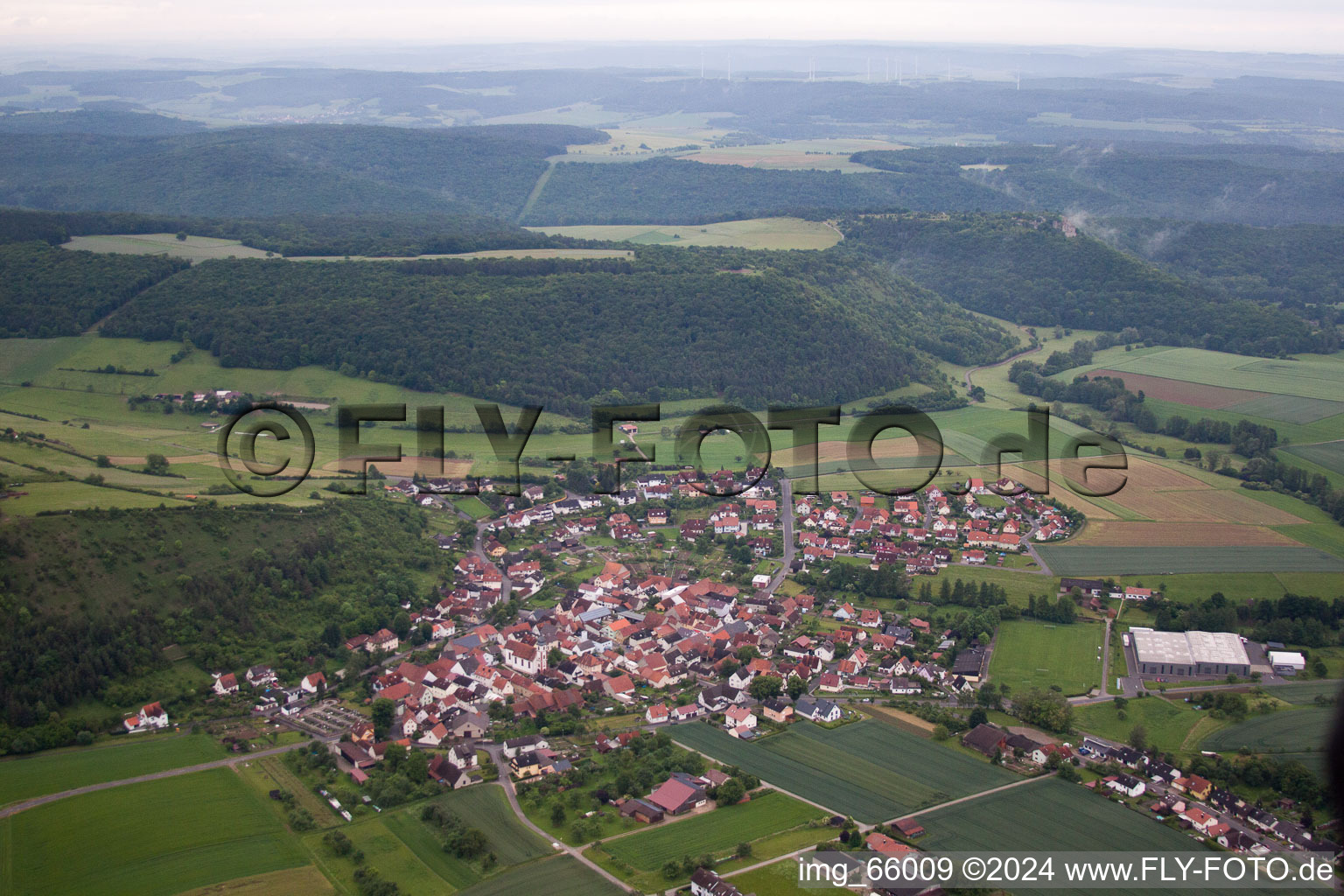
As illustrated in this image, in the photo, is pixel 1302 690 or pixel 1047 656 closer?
pixel 1302 690

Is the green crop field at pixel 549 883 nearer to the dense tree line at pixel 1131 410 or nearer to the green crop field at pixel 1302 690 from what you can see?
the green crop field at pixel 1302 690

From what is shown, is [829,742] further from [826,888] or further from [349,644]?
[349,644]

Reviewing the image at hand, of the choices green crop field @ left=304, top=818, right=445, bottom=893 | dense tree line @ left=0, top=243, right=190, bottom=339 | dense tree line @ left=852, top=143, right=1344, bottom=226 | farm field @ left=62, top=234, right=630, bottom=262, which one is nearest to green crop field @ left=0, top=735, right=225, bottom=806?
green crop field @ left=304, top=818, right=445, bottom=893

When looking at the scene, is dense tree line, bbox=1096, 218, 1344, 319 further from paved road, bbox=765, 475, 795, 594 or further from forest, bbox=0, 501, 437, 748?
forest, bbox=0, 501, 437, 748

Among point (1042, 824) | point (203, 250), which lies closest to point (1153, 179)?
point (203, 250)

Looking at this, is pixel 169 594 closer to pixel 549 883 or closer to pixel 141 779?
pixel 141 779
